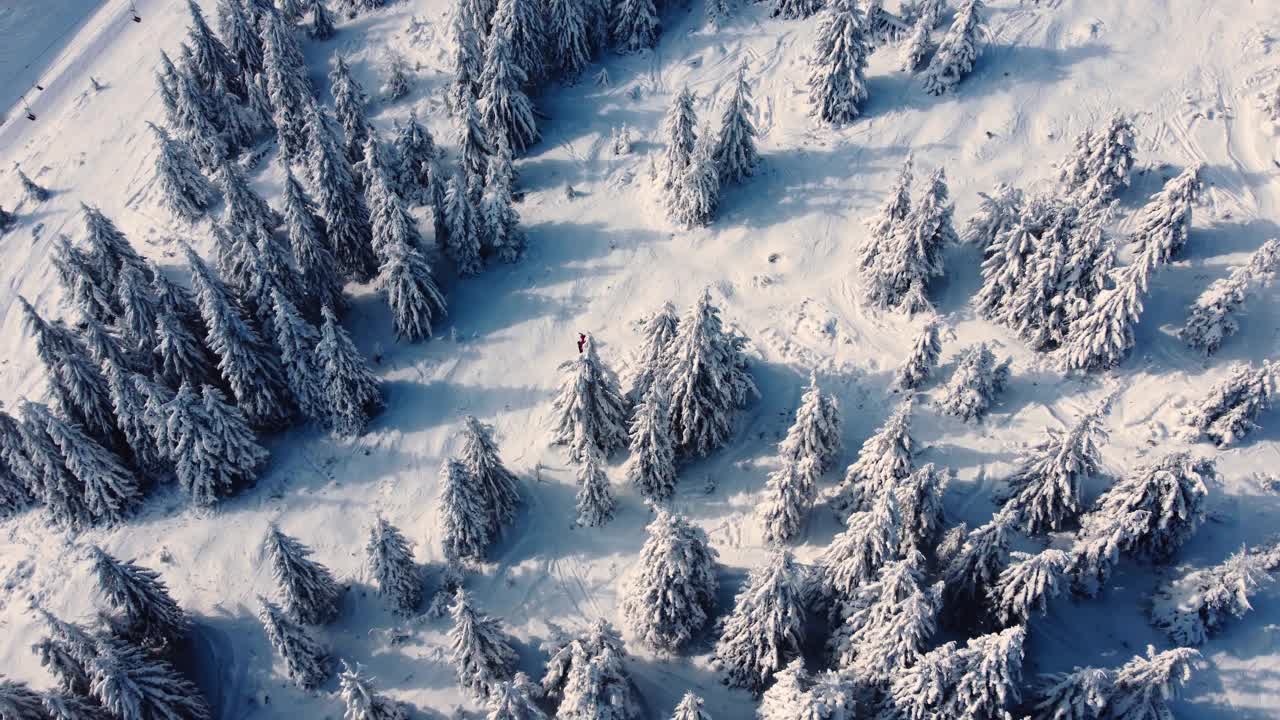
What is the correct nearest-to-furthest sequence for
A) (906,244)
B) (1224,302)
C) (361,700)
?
(361,700)
(1224,302)
(906,244)

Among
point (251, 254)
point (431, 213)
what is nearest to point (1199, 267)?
point (431, 213)

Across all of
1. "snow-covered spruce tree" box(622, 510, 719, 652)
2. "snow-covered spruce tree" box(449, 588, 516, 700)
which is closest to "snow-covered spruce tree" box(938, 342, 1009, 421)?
"snow-covered spruce tree" box(622, 510, 719, 652)

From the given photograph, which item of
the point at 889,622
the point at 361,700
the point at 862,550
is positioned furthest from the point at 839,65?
the point at 361,700

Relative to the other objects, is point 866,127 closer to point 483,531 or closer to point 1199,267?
point 1199,267

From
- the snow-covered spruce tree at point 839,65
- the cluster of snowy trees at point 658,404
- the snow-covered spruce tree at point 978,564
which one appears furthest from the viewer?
the snow-covered spruce tree at point 839,65

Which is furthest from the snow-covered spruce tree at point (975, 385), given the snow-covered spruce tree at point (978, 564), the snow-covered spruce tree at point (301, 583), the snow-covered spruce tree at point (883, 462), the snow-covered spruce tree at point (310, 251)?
the snow-covered spruce tree at point (310, 251)

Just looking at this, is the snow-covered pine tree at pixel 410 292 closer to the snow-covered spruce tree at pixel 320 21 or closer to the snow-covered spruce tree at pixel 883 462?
the snow-covered spruce tree at pixel 883 462

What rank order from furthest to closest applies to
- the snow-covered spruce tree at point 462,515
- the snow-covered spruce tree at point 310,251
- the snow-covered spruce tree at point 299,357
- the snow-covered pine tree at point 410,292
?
the snow-covered spruce tree at point 310,251
the snow-covered pine tree at point 410,292
the snow-covered spruce tree at point 299,357
the snow-covered spruce tree at point 462,515

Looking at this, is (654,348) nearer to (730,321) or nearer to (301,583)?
(730,321)
